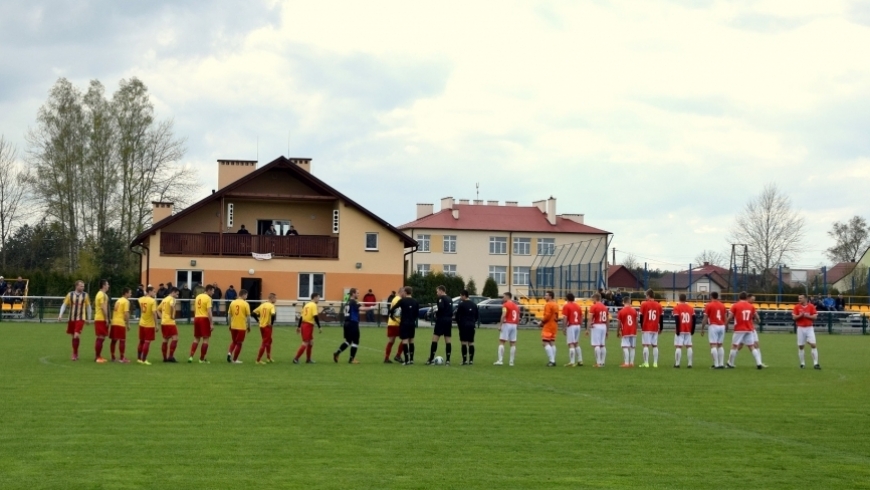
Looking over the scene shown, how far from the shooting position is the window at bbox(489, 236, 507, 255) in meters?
90.4

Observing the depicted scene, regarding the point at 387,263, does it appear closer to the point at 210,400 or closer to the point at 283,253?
the point at 283,253

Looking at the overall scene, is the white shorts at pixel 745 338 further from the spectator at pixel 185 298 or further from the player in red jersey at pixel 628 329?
the spectator at pixel 185 298

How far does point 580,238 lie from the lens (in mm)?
91938

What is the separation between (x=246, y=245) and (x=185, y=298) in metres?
6.07

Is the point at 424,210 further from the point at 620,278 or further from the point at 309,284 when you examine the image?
the point at 309,284

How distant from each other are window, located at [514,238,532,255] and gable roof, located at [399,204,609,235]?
39.0 inches

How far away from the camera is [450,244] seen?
90.1 metres

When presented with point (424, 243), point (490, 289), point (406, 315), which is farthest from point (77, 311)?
point (424, 243)

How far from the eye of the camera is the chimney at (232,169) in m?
57.2

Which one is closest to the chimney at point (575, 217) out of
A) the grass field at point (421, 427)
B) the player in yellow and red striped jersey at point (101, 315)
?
the grass field at point (421, 427)

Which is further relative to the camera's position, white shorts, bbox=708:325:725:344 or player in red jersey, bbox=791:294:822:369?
player in red jersey, bbox=791:294:822:369

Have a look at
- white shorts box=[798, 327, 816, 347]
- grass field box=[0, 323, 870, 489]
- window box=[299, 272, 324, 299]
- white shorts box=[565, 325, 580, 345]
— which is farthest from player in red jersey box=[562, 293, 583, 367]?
window box=[299, 272, 324, 299]

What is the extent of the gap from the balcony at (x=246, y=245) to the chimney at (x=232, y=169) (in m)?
5.17

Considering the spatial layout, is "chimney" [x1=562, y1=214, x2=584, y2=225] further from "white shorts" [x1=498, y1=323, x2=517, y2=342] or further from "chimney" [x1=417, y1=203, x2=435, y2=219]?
"white shorts" [x1=498, y1=323, x2=517, y2=342]
